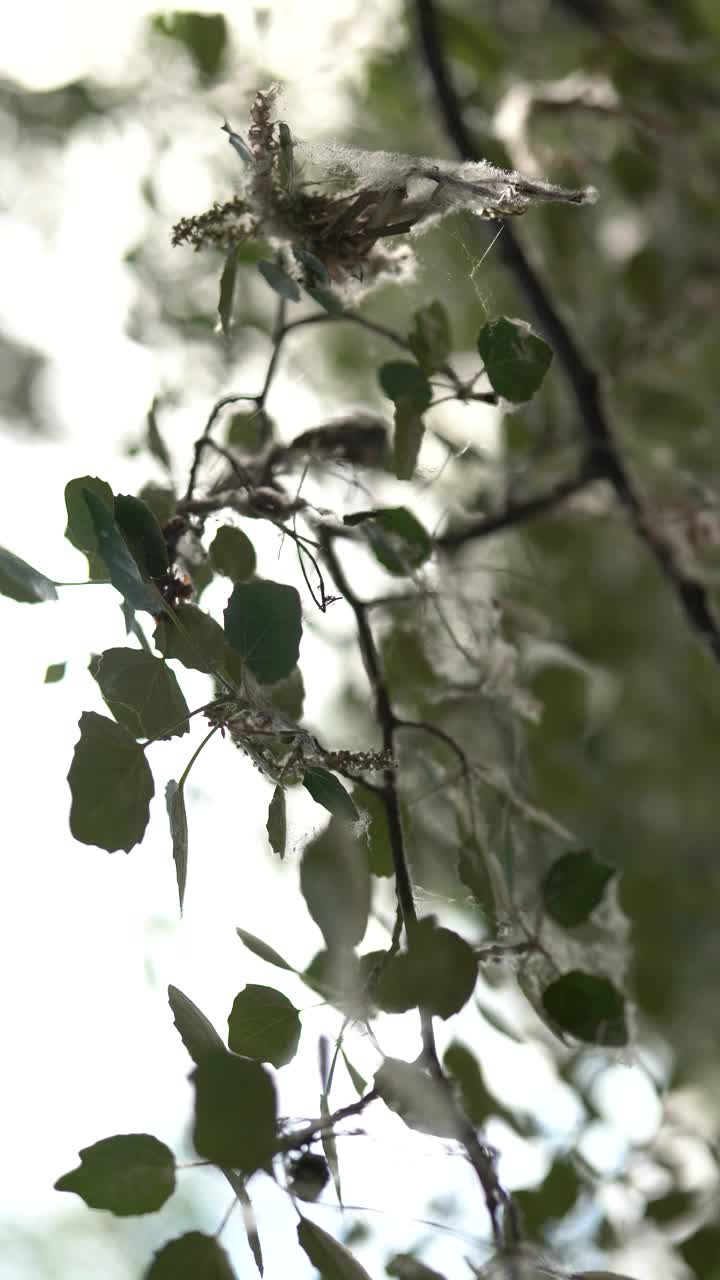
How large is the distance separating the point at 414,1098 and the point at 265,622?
0.50 feet

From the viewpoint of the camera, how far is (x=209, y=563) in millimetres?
431

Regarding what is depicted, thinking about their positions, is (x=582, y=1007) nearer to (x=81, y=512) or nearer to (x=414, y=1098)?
(x=414, y=1098)

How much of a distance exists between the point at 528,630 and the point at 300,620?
0.31 m

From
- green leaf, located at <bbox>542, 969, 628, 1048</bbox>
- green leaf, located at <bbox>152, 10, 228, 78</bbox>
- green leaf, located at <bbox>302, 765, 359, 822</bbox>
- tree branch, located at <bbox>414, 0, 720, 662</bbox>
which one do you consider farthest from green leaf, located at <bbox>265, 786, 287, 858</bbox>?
green leaf, located at <bbox>152, 10, 228, 78</bbox>

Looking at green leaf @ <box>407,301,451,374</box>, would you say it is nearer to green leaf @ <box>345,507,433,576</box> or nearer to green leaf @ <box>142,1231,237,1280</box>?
green leaf @ <box>345,507,433,576</box>

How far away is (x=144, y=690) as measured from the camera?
14.3 inches

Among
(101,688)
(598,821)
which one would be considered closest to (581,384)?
(101,688)

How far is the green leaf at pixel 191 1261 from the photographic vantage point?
33 cm

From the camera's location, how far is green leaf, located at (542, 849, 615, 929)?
0.45 metres

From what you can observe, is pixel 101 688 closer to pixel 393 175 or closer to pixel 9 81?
pixel 393 175

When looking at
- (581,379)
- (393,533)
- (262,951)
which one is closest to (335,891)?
(262,951)

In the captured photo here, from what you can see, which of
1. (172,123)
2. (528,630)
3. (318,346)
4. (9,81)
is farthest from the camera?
(318,346)

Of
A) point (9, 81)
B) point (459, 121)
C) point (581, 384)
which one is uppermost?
point (9, 81)

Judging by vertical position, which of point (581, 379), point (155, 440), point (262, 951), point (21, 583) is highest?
point (581, 379)
